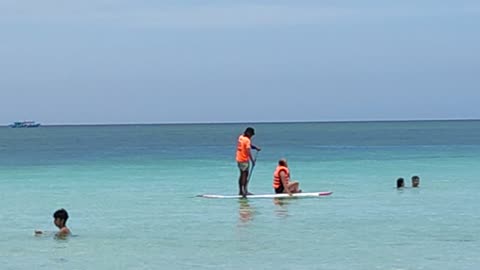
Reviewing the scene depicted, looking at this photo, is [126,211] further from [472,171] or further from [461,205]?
[472,171]

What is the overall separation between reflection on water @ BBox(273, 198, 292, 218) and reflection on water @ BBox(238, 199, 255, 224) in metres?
0.49

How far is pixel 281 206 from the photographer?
21.4 metres

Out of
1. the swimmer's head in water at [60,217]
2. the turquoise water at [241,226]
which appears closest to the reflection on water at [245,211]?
the turquoise water at [241,226]

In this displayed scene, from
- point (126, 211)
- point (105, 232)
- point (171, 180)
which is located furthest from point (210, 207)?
point (171, 180)

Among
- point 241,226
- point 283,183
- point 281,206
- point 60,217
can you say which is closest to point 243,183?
point 283,183

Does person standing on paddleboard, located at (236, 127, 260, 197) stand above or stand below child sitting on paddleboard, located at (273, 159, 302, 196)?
above

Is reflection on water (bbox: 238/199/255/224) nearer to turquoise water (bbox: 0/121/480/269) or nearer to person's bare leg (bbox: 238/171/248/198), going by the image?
turquoise water (bbox: 0/121/480/269)

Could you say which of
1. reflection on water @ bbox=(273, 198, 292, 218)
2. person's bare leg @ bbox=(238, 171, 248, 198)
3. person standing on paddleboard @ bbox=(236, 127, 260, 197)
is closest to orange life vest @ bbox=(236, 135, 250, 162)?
person standing on paddleboard @ bbox=(236, 127, 260, 197)

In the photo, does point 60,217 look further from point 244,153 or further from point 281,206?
point 244,153

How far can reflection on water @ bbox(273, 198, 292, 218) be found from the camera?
19875 mm

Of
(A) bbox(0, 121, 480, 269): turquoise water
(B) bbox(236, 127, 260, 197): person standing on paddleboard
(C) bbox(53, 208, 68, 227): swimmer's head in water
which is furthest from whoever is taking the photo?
(B) bbox(236, 127, 260, 197): person standing on paddleboard

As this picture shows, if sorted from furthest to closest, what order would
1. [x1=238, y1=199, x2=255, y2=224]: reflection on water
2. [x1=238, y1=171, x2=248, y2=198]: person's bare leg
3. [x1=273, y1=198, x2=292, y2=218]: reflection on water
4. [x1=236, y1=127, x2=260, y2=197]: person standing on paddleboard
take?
[x1=238, y1=171, x2=248, y2=198]: person's bare leg
[x1=236, y1=127, x2=260, y2=197]: person standing on paddleboard
[x1=273, y1=198, x2=292, y2=218]: reflection on water
[x1=238, y1=199, x2=255, y2=224]: reflection on water

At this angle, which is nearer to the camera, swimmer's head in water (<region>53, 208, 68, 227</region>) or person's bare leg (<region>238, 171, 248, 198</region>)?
swimmer's head in water (<region>53, 208, 68, 227</region>)

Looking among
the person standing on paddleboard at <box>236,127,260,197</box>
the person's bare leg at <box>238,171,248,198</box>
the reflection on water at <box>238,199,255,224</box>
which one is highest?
the person standing on paddleboard at <box>236,127,260,197</box>
